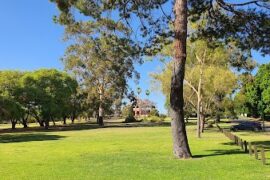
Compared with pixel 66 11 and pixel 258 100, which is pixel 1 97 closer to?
pixel 66 11

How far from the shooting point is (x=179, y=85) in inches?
907

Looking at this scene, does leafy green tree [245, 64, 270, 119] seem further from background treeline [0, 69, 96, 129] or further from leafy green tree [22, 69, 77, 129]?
background treeline [0, 69, 96, 129]

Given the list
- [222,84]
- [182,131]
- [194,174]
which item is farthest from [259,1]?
[222,84]

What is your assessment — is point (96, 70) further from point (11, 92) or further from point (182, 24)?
point (182, 24)

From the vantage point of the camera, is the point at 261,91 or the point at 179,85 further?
the point at 261,91

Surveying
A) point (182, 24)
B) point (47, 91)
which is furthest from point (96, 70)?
point (182, 24)

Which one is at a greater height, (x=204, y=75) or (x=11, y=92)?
(x=11, y=92)

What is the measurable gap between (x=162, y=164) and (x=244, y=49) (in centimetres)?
980

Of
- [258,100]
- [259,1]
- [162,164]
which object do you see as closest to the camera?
[162,164]

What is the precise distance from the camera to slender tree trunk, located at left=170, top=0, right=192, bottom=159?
2288 cm

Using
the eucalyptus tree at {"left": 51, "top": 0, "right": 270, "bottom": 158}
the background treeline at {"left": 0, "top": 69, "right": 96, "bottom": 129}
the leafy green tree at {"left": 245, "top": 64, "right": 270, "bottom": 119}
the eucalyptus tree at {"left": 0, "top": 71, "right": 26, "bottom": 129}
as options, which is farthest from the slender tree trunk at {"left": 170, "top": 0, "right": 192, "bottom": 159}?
the leafy green tree at {"left": 245, "top": 64, "right": 270, "bottom": 119}

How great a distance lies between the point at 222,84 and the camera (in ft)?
159

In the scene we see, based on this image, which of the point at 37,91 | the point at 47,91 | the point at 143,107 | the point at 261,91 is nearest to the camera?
the point at 37,91

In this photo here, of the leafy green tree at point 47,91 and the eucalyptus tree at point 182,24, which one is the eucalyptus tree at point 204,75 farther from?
the leafy green tree at point 47,91
